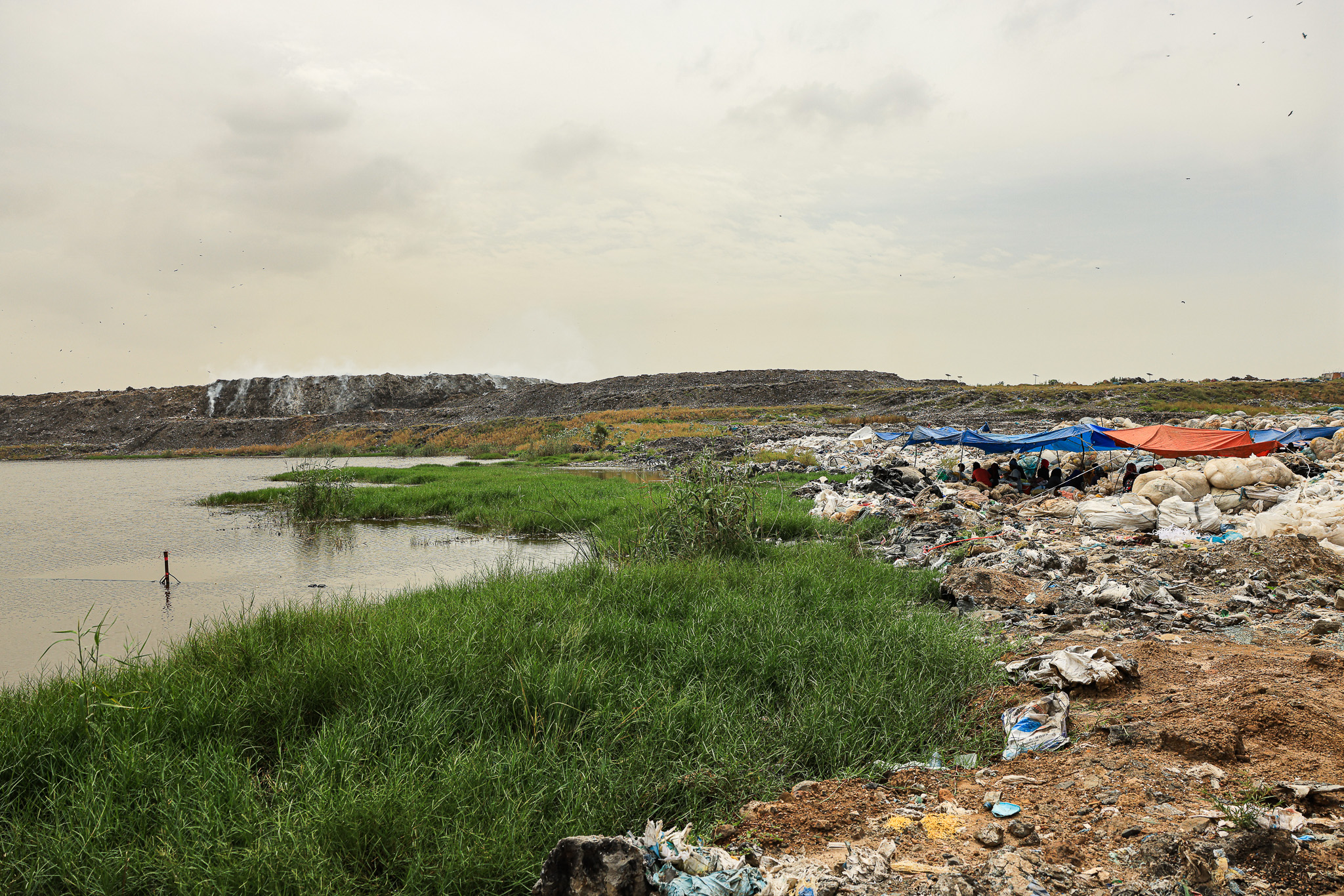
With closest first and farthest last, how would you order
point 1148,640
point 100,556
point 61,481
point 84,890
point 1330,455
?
point 84,890 → point 1148,640 → point 100,556 → point 1330,455 → point 61,481

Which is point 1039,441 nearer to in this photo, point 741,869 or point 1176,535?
point 1176,535

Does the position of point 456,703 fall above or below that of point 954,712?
above

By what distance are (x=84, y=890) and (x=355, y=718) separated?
118cm

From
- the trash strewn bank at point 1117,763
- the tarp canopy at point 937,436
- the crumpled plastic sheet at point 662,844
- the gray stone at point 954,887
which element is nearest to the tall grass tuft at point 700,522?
the trash strewn bank at point 1117,763

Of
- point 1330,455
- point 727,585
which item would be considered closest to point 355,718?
point 727,585

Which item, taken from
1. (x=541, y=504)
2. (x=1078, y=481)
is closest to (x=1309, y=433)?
(x=1078, y=481)

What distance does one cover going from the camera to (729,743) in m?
3.32

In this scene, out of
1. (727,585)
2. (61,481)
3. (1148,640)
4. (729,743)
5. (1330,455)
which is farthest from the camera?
(61,481)

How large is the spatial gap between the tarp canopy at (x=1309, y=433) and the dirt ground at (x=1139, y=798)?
56.0 feet

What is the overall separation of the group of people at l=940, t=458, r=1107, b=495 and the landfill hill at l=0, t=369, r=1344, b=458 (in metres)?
16.5

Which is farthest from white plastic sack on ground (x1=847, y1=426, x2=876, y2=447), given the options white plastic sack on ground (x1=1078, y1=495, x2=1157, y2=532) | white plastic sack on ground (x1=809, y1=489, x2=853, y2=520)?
white plastic sack on ground (x1=1078, y1=495, x2=1157, y2=532)

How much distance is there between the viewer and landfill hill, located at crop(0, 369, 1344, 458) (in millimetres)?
39344

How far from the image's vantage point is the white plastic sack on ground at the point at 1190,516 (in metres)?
8.88

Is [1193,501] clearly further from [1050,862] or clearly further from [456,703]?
[456,703]
